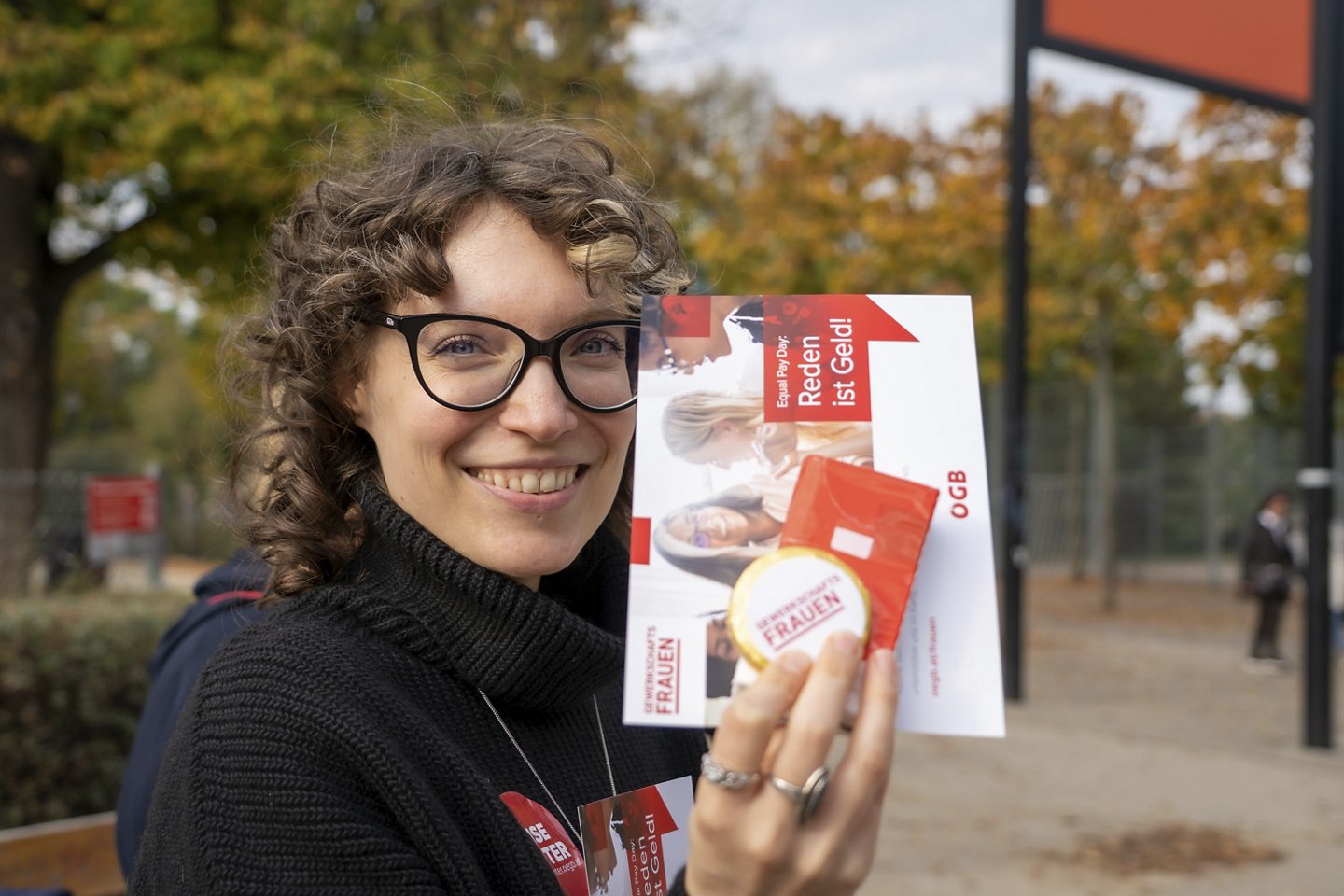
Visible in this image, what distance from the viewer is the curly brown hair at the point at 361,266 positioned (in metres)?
1.49

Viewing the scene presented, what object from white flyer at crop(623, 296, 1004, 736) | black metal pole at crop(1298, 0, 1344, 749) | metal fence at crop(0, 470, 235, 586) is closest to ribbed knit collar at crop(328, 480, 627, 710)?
white flyer at crop(623, 296, 1004, 736)

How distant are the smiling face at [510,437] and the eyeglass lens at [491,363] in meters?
0.02

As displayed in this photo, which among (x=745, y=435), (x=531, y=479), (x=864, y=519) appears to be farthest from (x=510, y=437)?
(x=864, y=519)

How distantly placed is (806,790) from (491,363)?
631 mm

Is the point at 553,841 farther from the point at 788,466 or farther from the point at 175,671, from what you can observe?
the point at 175,671

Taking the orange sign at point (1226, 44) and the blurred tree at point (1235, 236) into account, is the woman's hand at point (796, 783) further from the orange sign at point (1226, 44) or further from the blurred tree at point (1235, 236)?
the blurred tree at point (1235, 236)

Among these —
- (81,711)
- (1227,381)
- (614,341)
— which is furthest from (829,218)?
(614,341)

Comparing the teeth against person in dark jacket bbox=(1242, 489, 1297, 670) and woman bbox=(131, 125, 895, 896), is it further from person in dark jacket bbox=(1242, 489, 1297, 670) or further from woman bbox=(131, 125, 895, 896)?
person in dark jacket bbox=(1242, 489, 1297, 670)

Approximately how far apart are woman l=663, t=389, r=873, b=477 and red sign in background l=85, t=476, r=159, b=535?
37.3ft

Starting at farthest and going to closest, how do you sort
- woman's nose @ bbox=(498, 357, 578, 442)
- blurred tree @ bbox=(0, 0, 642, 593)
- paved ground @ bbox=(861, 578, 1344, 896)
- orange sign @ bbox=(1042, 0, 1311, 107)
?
blurred tree @ bbox=(0, 0, 642, 593)
orange sign @ bbox=(1042, 0, 1311, 107)
paved ground @ bbox=(861, 578, 1344, 896)
woman's nose @ bbox=(498, 357, 578, 442)

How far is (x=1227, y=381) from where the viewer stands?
59.3ft

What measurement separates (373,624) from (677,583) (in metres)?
0.48

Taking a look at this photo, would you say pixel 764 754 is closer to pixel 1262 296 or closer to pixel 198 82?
pixel 198 82

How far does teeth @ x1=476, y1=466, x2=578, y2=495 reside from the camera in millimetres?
1427
